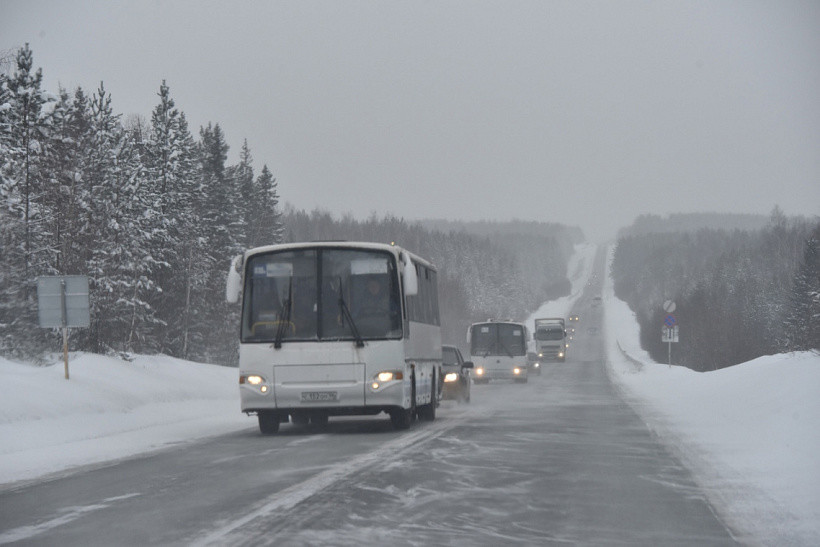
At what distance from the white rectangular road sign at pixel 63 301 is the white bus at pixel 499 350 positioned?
29684 mm

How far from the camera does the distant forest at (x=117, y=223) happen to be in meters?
39.2

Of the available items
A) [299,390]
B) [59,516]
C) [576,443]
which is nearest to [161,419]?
[299,390]

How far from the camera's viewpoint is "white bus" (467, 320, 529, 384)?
49688 mm

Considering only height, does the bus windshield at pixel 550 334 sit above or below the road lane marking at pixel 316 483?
above

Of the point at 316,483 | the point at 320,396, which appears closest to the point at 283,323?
the point at 320,396

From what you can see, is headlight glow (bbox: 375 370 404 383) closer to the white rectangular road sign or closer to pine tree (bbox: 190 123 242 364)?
the white rectangular road sign

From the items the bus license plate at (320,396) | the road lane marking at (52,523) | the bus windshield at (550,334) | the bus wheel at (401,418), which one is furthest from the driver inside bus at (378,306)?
the bus windshield at (550,334)

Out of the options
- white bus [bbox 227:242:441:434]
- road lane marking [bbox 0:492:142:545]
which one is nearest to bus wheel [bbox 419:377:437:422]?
white bus [bbox 227:242:441:434]

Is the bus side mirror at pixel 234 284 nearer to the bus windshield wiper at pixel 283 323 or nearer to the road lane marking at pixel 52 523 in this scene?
the bus windshield wiper at pixel 283 323

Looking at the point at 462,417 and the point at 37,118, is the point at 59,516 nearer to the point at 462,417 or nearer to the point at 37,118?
the point at 462,417

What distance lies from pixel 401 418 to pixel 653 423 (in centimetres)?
546

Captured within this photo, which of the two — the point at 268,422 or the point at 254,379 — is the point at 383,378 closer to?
the point at 254,379

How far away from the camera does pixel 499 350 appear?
49969mm

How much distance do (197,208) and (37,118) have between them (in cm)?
2511
